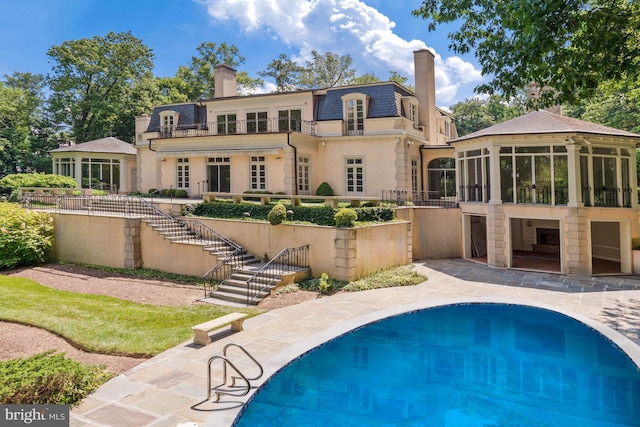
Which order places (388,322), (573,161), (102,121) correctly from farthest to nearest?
(102,121)
(573,161)
(388,322)

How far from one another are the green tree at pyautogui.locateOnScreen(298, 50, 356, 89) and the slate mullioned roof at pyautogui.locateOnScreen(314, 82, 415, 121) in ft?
73.6

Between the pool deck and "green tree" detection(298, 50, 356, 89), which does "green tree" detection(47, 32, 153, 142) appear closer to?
"green tree" detection(298, 50, 356, 89)

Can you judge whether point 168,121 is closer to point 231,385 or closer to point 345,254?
point 345,254

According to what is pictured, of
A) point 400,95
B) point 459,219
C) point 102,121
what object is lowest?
point 459,219

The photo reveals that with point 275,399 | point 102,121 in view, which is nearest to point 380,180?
point 275,399

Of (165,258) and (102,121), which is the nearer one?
(165,258)

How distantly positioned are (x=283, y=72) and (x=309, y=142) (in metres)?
27.0

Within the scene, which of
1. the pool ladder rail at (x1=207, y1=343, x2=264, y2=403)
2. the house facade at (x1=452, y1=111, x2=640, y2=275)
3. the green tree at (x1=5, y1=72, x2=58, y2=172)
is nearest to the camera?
the pool ladder rail at (x1=207, y1=343, x2=264, y2=403)

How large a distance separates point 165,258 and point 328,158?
38.0 feet

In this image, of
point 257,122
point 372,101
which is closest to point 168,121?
point 257,122

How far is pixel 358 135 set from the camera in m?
23.5

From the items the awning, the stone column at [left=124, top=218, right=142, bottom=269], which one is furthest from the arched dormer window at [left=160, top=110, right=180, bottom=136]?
the stone column at [left=124, top=218, right=142, bottom=269]

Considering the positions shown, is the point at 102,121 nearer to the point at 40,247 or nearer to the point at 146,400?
the point at 40,247

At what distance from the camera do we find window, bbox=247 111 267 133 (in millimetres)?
25969
